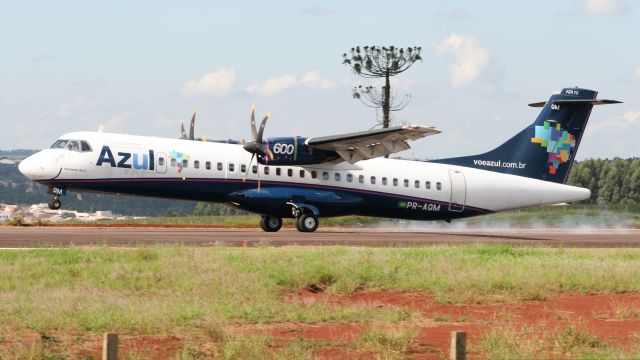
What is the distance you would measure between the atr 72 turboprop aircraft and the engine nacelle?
0.04m

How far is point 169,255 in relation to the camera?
1017 inches

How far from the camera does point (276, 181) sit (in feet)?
130

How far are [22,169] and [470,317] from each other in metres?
23.5

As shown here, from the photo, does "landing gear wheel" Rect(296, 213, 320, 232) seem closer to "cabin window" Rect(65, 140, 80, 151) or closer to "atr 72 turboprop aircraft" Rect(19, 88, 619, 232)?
"atr 72 turboprop aircraft" Rect(19, 88, 619, 232)

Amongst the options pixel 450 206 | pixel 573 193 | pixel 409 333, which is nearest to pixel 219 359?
pixel 409 333

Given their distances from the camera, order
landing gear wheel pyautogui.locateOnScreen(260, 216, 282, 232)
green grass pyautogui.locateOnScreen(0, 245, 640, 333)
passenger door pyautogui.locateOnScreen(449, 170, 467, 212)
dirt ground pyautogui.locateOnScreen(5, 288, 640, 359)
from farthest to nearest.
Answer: passenger door pyautogui.locateOnScreen(449, 170, 467, 212) < landing gear wheel pyautogui.locateOnScreen(260, 216, 282, 232) < green grass pyautogui.locateOnScreen(0, 245, 640, 333) < dirt ground pyautogui.locateOnScreen(5, 288, 640, 359)

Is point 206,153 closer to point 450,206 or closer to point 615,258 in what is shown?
point 450,206

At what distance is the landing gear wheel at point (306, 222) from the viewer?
131ft

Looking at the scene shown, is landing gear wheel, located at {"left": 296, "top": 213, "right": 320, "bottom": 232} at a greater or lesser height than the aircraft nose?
lesser

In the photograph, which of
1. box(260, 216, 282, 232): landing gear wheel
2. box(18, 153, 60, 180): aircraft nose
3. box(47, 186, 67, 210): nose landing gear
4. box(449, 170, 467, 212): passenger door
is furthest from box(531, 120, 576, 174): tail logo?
Answer: box(18, 153, 60, 180): aircraft nose

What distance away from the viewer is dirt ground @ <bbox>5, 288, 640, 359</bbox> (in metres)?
15.2

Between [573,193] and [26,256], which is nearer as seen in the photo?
[26,256]

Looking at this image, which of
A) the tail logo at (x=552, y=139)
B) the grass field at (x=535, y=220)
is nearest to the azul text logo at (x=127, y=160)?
the grass field at (x=535, y=220)

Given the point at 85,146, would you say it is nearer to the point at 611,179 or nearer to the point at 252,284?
the point at 252,284
